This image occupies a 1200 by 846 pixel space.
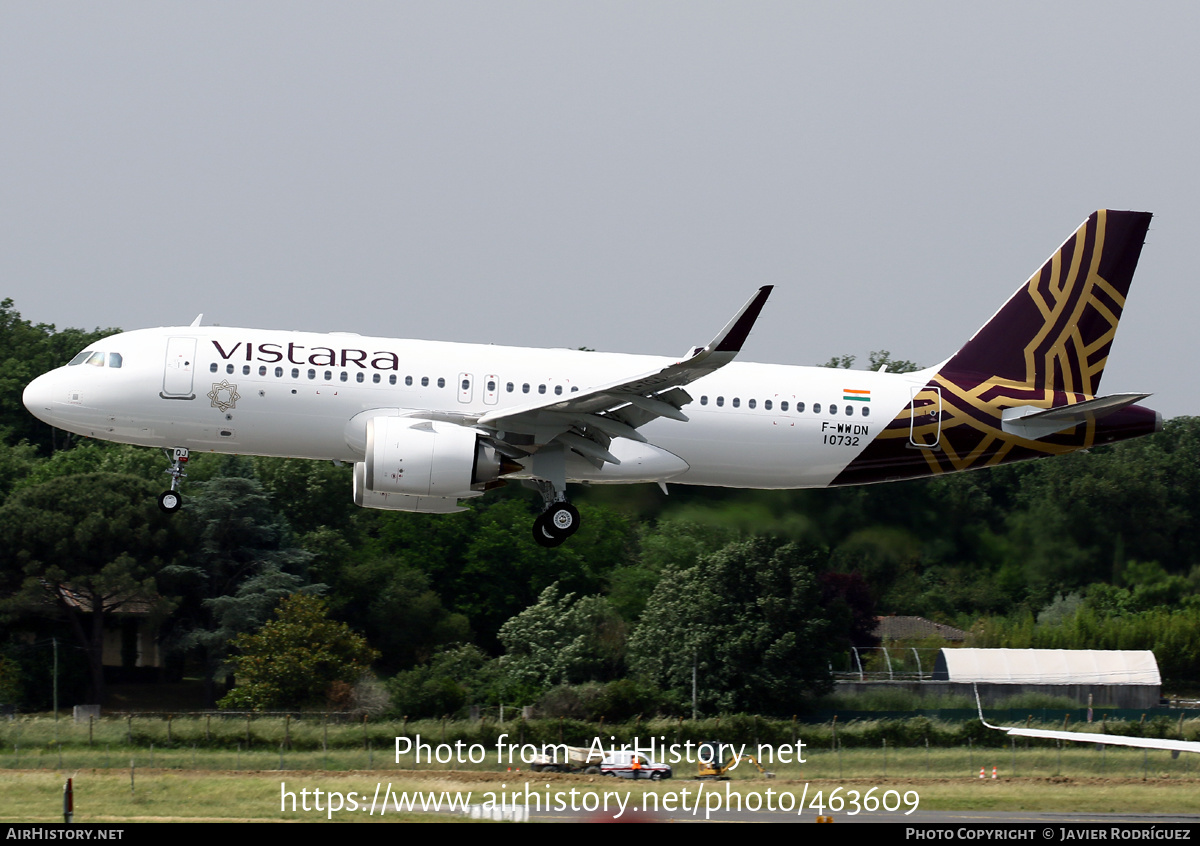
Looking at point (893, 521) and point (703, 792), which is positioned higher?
point (893, 521)

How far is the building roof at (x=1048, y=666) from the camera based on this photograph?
2018 inches

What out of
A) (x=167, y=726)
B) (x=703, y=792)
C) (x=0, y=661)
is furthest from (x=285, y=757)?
(x=0, y=661)

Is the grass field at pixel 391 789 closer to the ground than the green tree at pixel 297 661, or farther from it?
closer to the ground

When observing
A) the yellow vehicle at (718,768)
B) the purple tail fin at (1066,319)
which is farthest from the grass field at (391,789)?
the purple tail fin at (1066,319)

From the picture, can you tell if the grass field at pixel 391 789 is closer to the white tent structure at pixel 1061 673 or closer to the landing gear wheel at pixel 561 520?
the landing gear wheel at pixel 561 520

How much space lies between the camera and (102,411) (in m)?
27.4

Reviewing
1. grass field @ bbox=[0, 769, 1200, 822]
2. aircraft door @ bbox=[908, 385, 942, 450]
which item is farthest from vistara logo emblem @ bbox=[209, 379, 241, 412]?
aircraft door @ bbox=[908, 385, 942, 450]

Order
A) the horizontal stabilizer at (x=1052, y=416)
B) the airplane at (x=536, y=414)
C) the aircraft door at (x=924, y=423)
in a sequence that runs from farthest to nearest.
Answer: the aircraft door at (x=924, y=423) < the horizontal stabilizer at (x=1052, y=416) < the airplane at (x=536, y=414)

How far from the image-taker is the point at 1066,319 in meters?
31.3

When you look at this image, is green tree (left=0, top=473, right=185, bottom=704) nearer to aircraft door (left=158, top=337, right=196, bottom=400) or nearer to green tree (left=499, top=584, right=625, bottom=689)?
green tree (left=499, top=584, right=625, bottom=689)

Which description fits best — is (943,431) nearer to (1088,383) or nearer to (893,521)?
(1088,383)

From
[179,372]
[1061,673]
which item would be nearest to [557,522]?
[179,372]

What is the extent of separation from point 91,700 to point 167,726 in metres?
15.6

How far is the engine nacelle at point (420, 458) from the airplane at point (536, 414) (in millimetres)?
26
